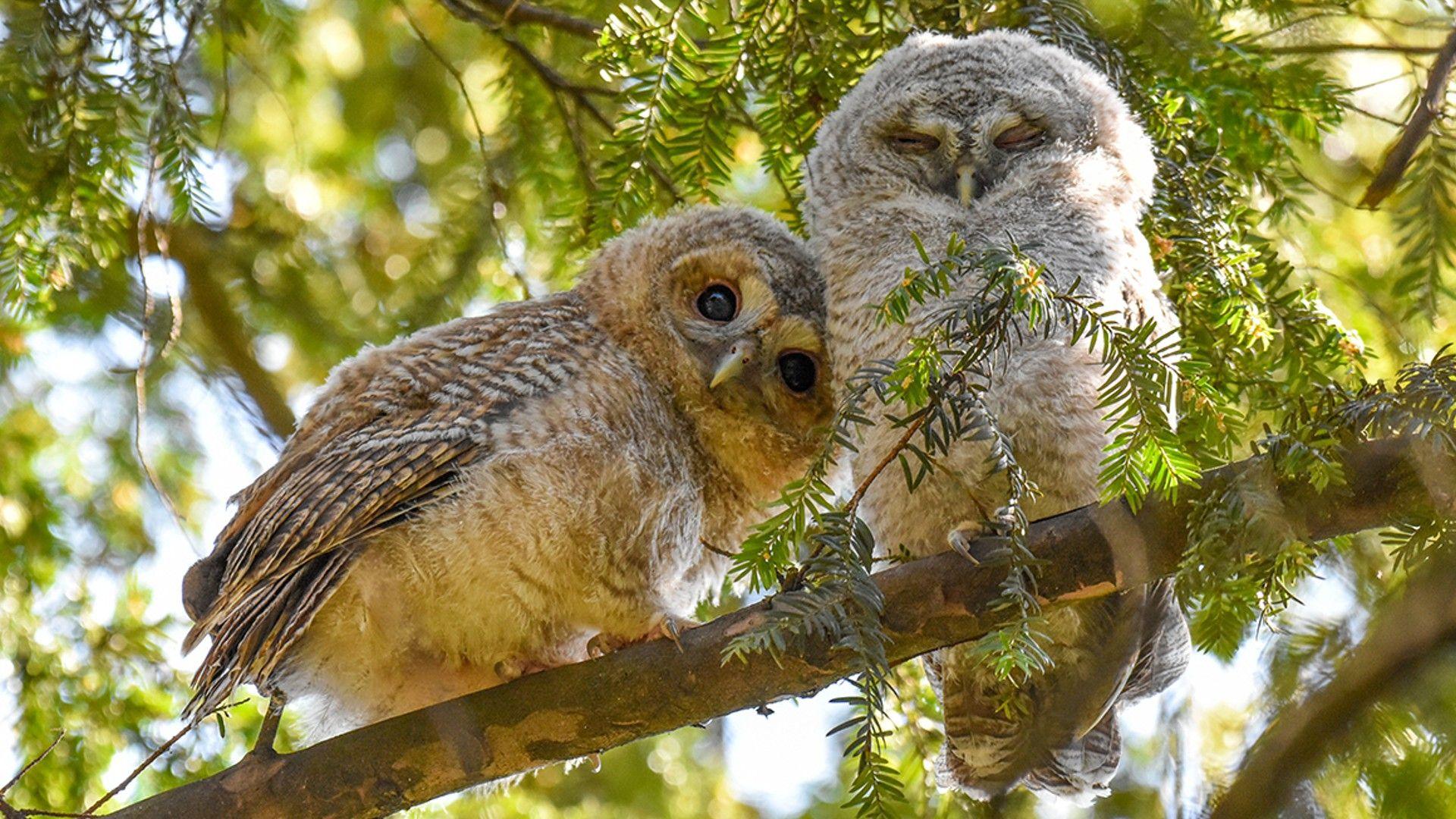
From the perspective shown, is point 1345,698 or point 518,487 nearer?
point 1345,698

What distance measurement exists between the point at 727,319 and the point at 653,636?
756 mm

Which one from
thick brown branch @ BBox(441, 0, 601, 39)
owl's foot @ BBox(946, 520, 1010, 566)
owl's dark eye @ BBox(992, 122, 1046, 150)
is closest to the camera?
owl's foot @ BBox(946, 520, 1010, 566)

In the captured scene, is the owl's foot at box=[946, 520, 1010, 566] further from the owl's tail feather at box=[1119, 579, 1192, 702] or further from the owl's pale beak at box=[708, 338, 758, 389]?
the owl's pale beak at box=[708, 338, 758, 389]

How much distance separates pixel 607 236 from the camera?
2.80 m

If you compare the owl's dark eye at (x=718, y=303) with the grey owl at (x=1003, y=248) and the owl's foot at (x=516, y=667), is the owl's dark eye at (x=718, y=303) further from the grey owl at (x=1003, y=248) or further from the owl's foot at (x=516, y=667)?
the owl's foot at (x=516, y=667)

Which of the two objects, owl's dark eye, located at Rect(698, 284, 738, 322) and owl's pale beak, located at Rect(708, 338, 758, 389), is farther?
owl's dark eye, located at Rect(698, 284, 738, 322)

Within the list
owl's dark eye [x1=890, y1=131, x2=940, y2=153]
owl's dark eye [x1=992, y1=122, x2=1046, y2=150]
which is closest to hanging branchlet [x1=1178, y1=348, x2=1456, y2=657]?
owl's dark eye [x1=992, y1=122, x2=1046, y2=150]

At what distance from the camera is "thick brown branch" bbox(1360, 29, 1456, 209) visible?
2.07 meters

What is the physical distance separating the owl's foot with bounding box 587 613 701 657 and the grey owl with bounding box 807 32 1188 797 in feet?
1.17

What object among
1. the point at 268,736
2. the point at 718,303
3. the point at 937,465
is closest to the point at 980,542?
the point at 937,465

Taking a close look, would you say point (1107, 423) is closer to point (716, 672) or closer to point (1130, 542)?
point (1130, 542)

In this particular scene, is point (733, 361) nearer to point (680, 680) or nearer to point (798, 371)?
point (798, 371)

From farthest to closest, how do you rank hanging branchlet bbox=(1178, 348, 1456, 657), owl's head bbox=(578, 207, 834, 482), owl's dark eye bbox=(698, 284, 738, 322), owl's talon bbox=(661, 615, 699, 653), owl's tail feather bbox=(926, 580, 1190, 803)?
owl's dark eye bbox=(698, 284, 738, 322) → owl's head bbox=(578, 207, 834, 482) → owl's talon bbox=(661, 615, 699, 653) → owl's tail feather bbox=(926, 580, 1190, 803) → hanging branchlet bbox=(1178, 348, 1456, 657)

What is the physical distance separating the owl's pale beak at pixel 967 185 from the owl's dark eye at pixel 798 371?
0.46 meters
